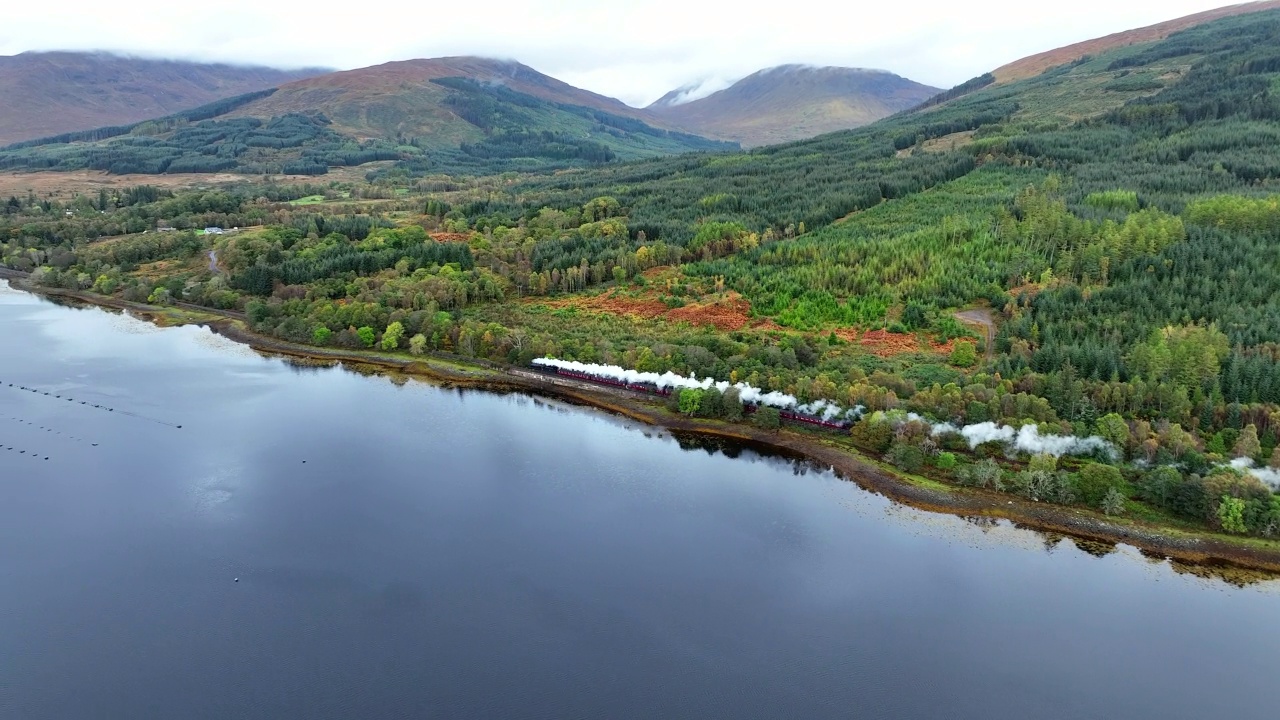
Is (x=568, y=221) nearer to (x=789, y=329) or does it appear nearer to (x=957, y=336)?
(x=789, y=329)

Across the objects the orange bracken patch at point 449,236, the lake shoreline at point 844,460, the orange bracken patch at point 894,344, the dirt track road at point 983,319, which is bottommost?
the lake shoreline at point 844,460

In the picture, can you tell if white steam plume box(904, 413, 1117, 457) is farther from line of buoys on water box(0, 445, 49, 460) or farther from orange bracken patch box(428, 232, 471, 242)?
orange bracken patch box(428, 232, 471, 242)

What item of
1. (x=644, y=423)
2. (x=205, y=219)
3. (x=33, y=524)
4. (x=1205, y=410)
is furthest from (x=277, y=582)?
(x=205, y=219)

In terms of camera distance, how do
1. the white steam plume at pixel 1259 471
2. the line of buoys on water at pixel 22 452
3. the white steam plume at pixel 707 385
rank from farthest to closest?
1. the white steam plume at pixel 707 385
2. the line of buoys on water at pixel 22 452
3. the white steam plume at pixel 1259 471

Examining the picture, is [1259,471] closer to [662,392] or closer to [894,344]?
[894,344]

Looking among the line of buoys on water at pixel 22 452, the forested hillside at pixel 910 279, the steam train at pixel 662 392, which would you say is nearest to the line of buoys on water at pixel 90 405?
the line of buoys on water at pixel 22 452

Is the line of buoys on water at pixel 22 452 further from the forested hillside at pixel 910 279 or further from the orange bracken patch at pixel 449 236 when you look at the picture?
the orange bracken patch at pixel 449 236

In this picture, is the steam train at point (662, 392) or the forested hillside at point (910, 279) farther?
the steam train at point (662, 392)
